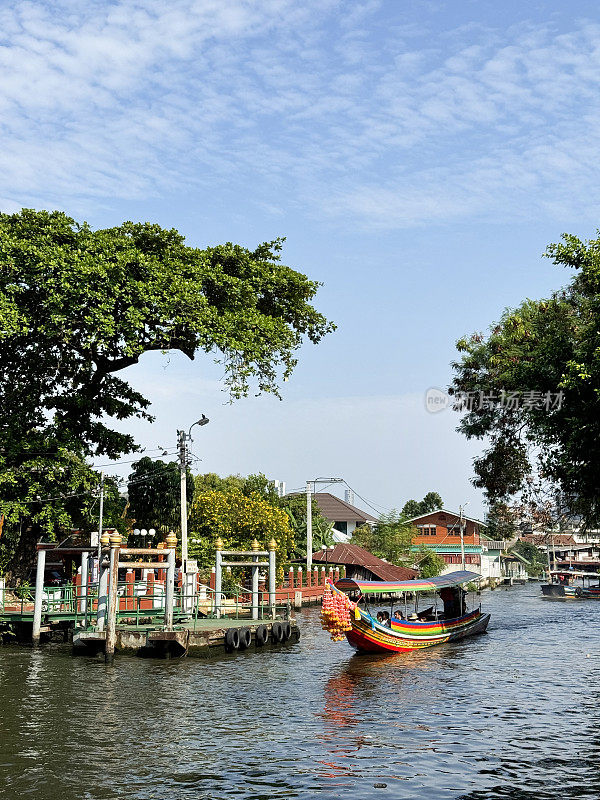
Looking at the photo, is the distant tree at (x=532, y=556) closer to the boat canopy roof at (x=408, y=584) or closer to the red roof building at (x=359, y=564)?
the red roof building at (x=359, y=564)

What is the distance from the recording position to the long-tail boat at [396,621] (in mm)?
27719

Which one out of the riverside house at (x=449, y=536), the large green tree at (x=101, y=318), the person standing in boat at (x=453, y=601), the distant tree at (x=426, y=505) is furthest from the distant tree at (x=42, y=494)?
the distant tree at (x=426, y=505)

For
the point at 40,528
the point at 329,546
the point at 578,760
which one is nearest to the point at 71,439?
the point at 40,528

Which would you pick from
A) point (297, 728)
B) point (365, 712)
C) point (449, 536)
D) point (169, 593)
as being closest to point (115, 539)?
point (169, 593)

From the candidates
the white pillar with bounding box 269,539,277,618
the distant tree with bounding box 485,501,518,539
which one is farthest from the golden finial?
the distant tree with bounding box 485,501,518,539

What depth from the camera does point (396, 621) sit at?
105ft

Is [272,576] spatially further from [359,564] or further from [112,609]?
[359,564]

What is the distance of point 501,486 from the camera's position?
96.9ft

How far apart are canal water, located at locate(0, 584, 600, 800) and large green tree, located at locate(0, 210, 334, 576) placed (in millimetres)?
10342

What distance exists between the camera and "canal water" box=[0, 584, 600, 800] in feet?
44.5

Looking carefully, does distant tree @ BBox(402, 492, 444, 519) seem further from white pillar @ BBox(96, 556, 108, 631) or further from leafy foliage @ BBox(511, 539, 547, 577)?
white pillar @ BBox(96, 556, 108, 631)

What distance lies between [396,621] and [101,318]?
A: 16599 mm

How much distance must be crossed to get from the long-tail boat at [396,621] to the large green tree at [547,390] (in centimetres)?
637

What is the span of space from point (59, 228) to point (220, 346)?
816 cm
